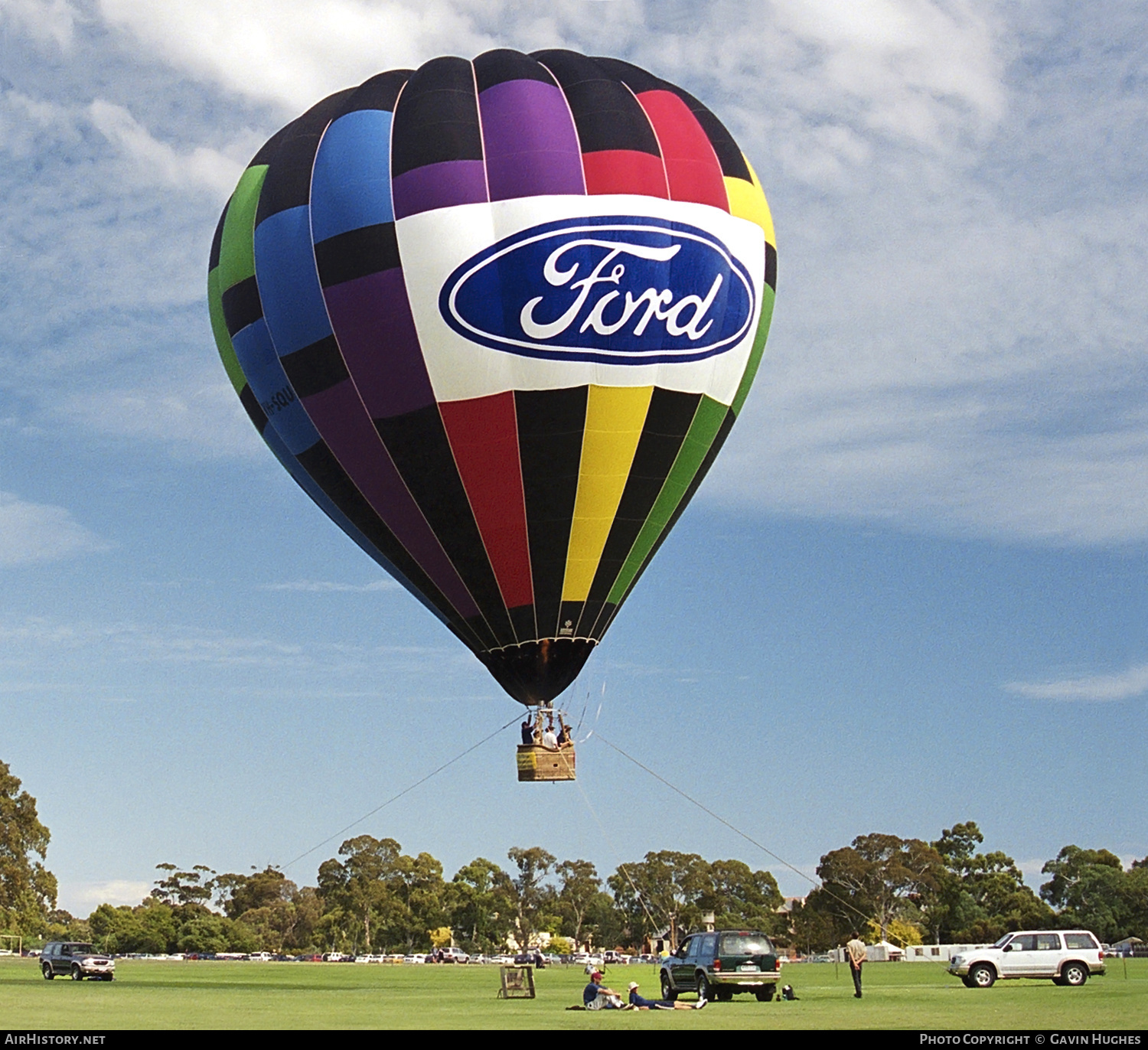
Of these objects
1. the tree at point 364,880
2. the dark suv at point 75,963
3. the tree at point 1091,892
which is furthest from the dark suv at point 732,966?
the tree at point 364,880

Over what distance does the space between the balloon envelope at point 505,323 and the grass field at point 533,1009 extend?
6.97 m

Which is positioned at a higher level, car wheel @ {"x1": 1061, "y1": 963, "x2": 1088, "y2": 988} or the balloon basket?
the balloon basket

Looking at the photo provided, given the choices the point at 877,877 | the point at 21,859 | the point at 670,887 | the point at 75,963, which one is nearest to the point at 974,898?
the point at 877,877

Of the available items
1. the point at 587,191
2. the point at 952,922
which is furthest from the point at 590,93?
the point at 952,922

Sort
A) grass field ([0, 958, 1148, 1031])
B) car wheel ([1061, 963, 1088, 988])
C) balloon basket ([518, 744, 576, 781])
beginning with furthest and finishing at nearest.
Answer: car wheel ([1061, 963, 1088, 988]) < balloon basket ([518, 744, 576, 781]) < grass field ([0, 958, 1148, 1031])

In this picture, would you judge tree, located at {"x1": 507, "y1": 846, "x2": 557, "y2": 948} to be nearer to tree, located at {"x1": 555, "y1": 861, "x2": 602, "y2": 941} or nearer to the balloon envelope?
tree, located at {"x1": 555, "y1": 861, "x2": 602, "y2": 941}

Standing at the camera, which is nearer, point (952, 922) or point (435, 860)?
point (952, 922)

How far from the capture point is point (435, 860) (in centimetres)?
12494

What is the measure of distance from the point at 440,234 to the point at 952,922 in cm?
9306

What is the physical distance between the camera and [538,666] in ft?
88.2

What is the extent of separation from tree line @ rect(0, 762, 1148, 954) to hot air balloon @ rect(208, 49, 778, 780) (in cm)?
7675

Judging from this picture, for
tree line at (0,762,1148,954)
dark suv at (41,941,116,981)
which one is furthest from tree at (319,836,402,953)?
dark suv at (41,941,116,981)

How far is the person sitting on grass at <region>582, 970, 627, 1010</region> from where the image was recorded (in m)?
22.2

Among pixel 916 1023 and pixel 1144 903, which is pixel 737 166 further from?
pixel 1144 903
